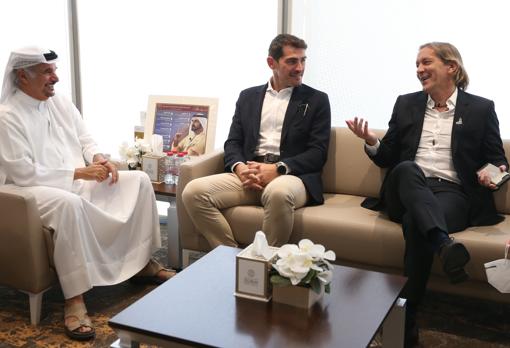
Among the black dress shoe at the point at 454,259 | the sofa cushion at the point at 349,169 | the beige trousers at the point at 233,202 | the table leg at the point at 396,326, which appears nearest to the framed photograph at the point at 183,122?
the beige trousers at the point at 233,202

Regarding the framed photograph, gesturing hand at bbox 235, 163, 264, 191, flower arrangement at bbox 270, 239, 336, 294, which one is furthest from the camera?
the framed photograph

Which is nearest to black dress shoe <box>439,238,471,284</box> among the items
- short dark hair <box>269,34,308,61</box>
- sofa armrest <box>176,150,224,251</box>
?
sofa armrest <box>176,150,224,251</box>

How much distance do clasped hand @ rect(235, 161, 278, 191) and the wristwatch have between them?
22mm

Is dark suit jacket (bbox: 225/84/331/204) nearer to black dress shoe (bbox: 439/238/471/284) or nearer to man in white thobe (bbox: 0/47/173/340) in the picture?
man in white thobe (bbox: 0/47/173/340)

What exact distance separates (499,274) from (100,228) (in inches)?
74.9

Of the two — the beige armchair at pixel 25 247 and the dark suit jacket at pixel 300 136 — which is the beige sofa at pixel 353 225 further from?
the beige armchair at pixel 25 247

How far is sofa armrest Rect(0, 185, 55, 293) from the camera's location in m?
2.70

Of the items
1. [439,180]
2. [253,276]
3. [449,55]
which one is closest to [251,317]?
[253,276]

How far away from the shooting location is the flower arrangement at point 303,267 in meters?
1.92

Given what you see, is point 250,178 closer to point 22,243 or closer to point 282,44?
point 282,44

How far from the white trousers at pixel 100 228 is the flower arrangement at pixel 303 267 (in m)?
1.23

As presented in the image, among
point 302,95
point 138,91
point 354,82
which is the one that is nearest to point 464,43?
point 354,82

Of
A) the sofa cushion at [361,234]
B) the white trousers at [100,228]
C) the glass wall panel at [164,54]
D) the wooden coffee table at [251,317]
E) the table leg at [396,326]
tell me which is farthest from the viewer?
the glass wall panel at [164,54]

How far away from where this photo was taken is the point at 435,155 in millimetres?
3059
